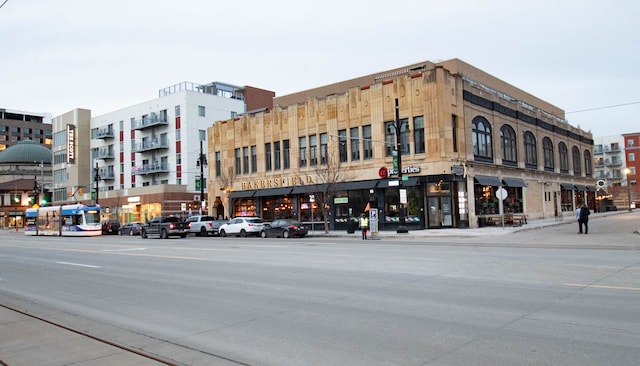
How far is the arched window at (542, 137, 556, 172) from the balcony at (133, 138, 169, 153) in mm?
45975

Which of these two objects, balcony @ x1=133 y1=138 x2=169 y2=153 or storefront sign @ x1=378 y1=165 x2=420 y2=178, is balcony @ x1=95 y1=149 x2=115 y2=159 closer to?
balcony @ x1=133 y1=138 x2=169 y2=153

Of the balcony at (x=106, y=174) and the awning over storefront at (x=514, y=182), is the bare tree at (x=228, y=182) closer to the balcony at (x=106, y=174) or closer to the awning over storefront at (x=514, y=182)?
the awning over storefront at (x=514, y=182)

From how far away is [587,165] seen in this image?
2496 inches

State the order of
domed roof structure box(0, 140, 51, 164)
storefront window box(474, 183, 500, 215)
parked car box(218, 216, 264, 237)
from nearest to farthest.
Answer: storefront window box(474, 183, 500, 215) < parked car box(218, 216, 264, 237) < domed roof structure box(0, 140, 51, 164)

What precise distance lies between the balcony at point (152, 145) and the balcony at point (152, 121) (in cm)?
204

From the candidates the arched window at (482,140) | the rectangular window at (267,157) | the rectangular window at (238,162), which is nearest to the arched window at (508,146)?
the arched window at (482,140)

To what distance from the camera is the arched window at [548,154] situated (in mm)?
49750

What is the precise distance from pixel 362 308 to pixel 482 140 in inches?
1297

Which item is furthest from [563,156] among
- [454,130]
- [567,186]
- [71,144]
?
[71,144]

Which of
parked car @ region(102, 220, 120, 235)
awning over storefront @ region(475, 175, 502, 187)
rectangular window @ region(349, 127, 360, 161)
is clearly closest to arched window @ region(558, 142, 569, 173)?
awning over storefront @ region(475, 175, 502, 187)

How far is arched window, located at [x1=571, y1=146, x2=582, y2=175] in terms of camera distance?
58406 mm

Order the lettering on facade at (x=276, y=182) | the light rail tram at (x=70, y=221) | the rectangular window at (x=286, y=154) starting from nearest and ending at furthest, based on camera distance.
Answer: the lettering on facade at (x=276, y=182) < the rectangular window at (x=286, y=154) < the light rail tram at (x=70, y=221)

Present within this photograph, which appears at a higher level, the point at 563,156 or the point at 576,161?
the point at 563,156

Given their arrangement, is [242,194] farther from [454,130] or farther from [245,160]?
[454,130]
